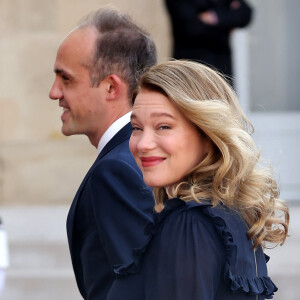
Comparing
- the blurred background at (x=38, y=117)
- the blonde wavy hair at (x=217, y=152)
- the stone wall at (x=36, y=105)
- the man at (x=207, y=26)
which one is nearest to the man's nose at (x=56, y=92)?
the blonde wavy hair at (x=217, y=152)

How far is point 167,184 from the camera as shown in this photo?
2.16 meters

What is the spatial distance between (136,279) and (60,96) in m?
1.06

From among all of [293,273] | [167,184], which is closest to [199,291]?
[167,184]

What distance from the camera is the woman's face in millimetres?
2131

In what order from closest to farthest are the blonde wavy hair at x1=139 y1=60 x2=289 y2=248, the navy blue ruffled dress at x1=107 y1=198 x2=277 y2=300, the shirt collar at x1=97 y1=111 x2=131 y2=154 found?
the navy blue ruffled dress at x1=107 y1=198 x2=277 y2=300
the blonde wavy hair at x1=139 y1=60 x2=289 y2=248
the shirt collar at x1=97 y1=111 x2=131 y2=154

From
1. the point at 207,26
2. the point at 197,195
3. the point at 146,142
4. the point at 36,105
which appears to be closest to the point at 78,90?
the point at 146,142

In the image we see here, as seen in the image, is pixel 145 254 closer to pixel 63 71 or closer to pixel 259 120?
pixel 63 71

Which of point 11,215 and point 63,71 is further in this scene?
point 11,215

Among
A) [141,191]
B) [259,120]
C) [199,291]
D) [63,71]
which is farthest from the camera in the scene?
[259,120]

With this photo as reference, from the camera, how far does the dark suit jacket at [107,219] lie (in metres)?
2.54

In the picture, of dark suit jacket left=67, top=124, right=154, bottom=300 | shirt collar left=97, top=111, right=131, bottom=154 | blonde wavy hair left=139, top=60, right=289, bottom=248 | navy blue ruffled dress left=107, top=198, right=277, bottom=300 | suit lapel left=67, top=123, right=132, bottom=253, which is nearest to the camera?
navy blue ruffled dress left=107, top=198, right=277, bottom=300

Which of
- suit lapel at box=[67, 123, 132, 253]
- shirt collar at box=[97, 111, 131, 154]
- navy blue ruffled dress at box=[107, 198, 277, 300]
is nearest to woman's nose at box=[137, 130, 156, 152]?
navy blue ruffled dress at box=[107, 198, 277, 300]

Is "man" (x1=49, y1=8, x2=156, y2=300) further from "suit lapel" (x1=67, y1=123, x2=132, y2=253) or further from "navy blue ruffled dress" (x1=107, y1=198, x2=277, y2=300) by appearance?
"navy blue ruffled dress" (x1=107, y1=198, x2=277, y2=300)

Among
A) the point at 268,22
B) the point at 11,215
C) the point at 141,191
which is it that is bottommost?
the point at 11,215
